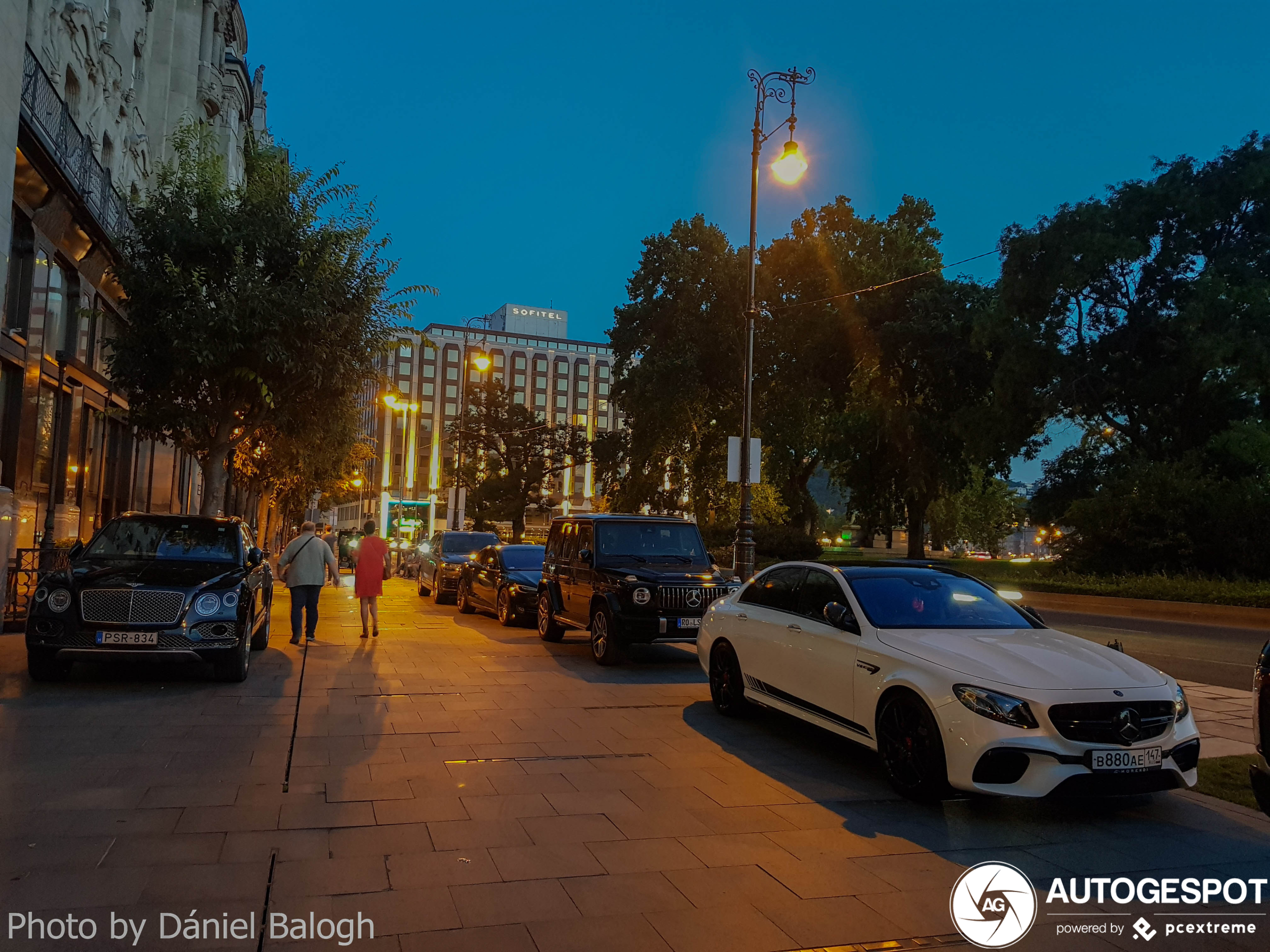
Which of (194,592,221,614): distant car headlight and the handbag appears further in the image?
the handbag

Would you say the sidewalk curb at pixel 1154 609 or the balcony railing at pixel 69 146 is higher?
the balcony railing at pixel 69 146

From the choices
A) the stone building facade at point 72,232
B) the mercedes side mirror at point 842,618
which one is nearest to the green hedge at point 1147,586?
the mercedes side mirror at point 842,618

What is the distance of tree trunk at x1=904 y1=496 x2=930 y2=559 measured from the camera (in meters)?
39.8

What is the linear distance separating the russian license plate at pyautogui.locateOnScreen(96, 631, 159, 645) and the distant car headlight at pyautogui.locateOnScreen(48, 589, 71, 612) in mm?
427

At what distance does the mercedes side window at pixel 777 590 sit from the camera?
8.34 meters

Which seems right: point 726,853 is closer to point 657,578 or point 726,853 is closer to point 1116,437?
point 657,578

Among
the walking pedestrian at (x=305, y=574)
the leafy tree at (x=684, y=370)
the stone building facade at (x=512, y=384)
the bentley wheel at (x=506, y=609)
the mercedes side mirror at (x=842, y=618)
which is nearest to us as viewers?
the mercedes side mirror at (x=842, y=618)

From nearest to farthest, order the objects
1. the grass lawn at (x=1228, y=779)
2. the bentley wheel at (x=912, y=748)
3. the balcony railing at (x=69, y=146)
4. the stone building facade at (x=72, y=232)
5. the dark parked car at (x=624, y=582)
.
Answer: the bentley wheel at (x=912, y=748) → the grass lawn at (x=1228, y=779) → the dark parked car at (x=624, y=582) → the balcony railing at (x=69, y=146) → the stone building facade at (x=72, y=232)

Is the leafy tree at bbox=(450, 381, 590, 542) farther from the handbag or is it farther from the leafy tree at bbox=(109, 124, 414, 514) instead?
the handbag

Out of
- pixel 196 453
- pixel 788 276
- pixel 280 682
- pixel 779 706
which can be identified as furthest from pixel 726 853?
pixel 788 276

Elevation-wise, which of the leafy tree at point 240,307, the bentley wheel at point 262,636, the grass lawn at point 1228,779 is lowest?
the grass lawn at point 1228,779

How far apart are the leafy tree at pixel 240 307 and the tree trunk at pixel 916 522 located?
1057 inches

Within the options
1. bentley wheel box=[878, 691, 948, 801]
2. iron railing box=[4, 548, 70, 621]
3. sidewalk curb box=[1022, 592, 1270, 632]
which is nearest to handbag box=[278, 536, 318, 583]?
iron railing box=[4, 548, 70, 621]

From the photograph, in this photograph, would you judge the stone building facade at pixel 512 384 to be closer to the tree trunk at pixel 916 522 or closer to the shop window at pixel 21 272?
the tree trunk at pixel 916 522
